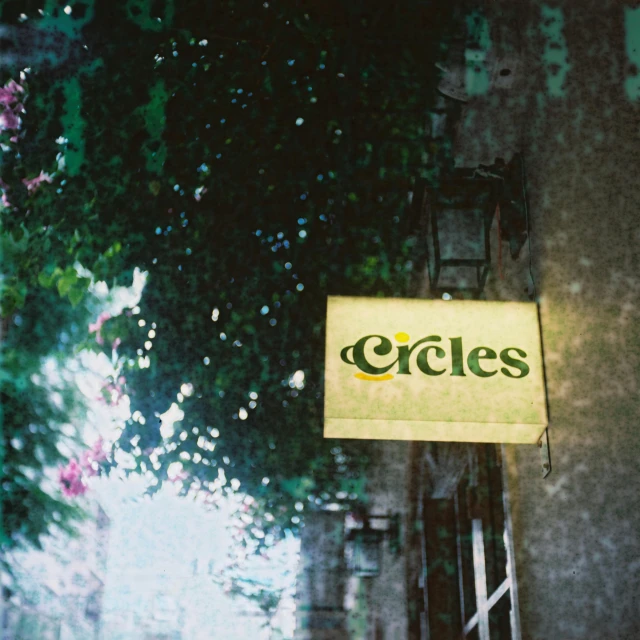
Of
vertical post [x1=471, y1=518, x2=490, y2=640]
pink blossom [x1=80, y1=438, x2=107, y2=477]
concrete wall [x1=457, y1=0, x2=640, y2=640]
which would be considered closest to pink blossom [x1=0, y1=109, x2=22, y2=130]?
pink blossom [x1=80, y1=438, x2=107, y2=477]

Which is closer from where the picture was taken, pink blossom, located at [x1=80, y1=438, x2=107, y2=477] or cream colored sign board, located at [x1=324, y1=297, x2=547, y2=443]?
cream colored sign board, located at [x1=324, y1=297, x2=547, y2=443]

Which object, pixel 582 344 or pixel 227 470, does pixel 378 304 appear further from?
pixel 227 470

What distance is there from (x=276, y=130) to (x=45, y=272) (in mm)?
1803

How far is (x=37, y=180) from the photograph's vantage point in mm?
4375

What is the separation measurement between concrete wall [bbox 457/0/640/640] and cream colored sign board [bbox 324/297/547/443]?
0.34 metres

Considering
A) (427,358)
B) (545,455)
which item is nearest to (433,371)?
(427,358)

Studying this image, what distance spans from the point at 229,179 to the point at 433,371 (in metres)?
2.25

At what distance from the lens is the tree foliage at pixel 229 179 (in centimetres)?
420

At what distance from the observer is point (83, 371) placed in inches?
207

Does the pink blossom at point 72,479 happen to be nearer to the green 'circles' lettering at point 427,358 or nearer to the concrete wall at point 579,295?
the green 'circles' lettering at point 427,358

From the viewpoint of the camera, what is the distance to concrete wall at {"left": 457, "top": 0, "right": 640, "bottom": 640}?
2838mm

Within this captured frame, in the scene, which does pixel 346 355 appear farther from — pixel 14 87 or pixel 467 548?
pixel 14 87

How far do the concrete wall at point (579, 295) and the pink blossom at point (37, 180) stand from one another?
2.75m

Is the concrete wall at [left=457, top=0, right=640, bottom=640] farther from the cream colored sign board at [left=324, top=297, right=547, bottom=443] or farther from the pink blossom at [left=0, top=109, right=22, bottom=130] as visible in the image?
the pink blossom at [left=0, top=109, right=22, bottom=130]
